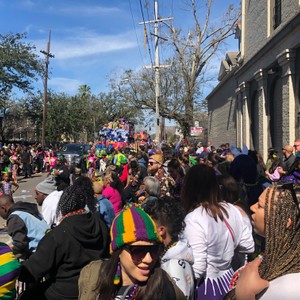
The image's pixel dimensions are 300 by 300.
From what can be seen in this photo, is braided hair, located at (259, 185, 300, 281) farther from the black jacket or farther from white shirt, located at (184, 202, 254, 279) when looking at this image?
the black jacket

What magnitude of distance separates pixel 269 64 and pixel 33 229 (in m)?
13.1

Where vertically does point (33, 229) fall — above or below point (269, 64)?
below

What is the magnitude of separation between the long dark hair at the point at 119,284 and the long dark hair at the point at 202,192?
1003mm

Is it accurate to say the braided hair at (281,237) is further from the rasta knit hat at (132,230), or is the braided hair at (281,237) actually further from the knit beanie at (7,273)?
the knit beanie at (7,273)

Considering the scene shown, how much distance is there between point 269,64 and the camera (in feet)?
47.0

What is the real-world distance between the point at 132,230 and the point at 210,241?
3.14ft

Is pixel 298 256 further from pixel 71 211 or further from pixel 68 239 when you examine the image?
pixel 71 211

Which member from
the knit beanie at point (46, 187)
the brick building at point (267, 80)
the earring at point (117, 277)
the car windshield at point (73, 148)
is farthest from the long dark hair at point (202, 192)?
the car windshield at point (73, 148)

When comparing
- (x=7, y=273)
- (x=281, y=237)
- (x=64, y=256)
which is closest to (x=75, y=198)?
(x=64, y=256)

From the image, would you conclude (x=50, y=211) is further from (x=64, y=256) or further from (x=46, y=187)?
(x=64, y=256)

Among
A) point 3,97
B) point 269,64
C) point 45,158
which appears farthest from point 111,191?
point 3,97

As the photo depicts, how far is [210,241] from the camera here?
2707 millimetres

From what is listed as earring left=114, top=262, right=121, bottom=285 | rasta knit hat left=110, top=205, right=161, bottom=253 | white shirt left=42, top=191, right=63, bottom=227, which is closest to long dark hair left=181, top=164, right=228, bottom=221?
rasta knit hat left=110, top=205, right=161, bottom=253

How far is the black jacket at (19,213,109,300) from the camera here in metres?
2.52
